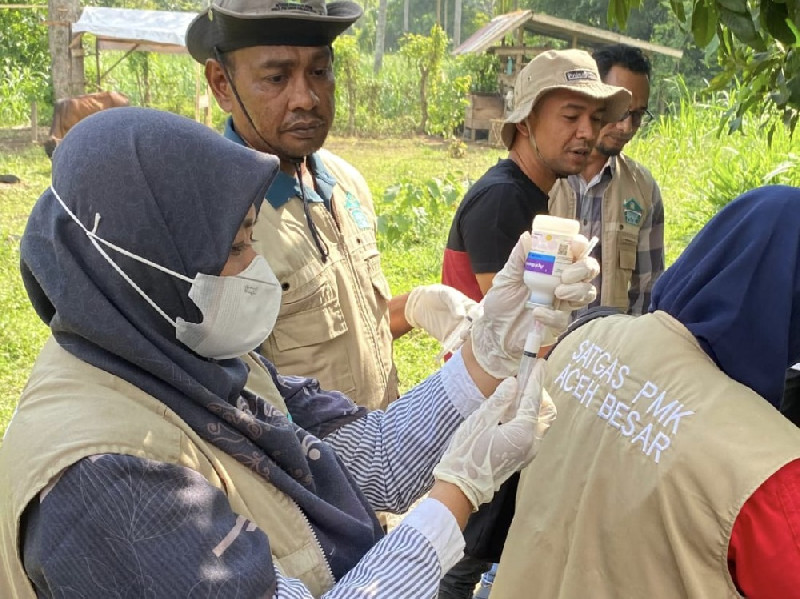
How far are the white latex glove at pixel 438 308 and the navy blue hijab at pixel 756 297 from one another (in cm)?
78

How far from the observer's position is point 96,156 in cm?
127

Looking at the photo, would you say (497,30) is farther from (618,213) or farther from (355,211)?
(355,211)

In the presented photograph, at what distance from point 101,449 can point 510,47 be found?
16.9 metres

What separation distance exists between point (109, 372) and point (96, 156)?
1.13ft

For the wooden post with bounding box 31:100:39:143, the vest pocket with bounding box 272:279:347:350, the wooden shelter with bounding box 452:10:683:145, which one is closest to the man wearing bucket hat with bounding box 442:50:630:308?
the vest pocket with bounding box 272:279:347:350

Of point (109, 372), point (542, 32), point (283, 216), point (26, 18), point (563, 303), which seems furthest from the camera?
point (542, 32)

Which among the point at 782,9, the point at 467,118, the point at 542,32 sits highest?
the point at 782,9

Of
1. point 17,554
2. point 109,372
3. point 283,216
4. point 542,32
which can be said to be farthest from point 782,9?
point 542,32

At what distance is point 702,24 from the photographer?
1896 mm

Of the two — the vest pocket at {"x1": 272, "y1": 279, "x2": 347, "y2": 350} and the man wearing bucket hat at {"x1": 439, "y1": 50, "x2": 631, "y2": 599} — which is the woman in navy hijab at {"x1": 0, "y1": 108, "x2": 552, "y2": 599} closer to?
the vest pocket at {"x1": 272, "y1": 279, "x2": 347, "y2": 350}

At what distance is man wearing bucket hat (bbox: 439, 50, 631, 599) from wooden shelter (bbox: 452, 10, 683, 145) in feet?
39.8

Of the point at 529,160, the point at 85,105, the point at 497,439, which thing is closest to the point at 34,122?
the point at 85,105

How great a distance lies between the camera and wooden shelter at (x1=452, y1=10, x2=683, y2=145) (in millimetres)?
15984

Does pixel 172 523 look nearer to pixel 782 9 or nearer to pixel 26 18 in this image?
pixel 782 9
